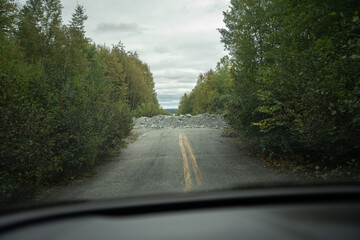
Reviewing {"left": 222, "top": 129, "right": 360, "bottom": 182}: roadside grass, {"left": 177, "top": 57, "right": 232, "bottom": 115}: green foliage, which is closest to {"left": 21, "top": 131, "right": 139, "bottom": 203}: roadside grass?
{"left": 222, "top": 129, "right": 360, "bottom": 182}: roadside grass

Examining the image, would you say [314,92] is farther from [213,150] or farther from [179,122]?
[179,122]

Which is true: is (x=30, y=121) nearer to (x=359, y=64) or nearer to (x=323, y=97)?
(x=323, y=97)

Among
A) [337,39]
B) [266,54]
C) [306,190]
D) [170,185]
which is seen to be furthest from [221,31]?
[306,190]

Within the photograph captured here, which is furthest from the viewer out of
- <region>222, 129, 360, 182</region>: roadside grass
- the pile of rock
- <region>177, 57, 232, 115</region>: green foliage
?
<region>177, 57, 232, 115</region>: green foliage

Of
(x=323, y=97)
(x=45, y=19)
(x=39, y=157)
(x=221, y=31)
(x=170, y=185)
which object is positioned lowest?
(x=170, y=185)

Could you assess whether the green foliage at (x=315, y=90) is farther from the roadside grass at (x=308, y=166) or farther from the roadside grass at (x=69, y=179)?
the roadside grass at (x=69, y=179)

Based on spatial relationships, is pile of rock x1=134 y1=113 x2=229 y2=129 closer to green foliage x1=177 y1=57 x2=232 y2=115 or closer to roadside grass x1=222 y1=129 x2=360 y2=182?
green foliage x1=177 y1=57 x2=232 y2=115

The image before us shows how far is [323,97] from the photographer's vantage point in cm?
544

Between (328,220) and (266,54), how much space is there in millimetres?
14072

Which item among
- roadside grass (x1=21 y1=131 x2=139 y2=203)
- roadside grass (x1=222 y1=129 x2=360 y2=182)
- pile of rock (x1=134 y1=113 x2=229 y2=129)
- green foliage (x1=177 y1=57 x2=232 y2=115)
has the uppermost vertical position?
green foliage (x1=177 y1=57 x2=232 y2=115)

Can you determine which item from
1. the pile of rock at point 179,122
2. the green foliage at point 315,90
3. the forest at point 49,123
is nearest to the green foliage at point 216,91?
the pile of rock at point 179,122

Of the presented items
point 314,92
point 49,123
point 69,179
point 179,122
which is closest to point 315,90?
point 314,92

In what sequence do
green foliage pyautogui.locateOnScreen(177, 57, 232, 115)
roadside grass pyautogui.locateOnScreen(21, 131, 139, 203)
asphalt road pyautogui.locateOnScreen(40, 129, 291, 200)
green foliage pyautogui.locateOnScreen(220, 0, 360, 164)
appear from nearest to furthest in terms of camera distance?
green foliage pyautogui.locateOnScreen(220, 0, 360, 164) < roadside grass pyautogui.locateOnScreen(21, 131, 139, 203) < asphalt road pyautogui.locateOnScreen(40, 129, 291, 200) < green foliage pyautogui.locateOnScreen(177, 57, 232, 115)

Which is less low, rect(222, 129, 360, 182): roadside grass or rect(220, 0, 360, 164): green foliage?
rect(220, 0, 360, 164): green foliage
